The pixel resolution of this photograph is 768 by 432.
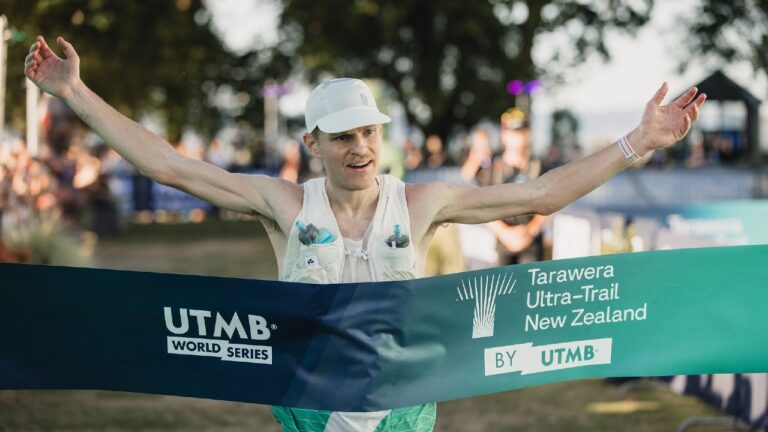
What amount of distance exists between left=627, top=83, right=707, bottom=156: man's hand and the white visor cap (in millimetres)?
887

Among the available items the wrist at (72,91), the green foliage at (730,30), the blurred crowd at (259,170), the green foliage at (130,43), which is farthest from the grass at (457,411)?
the green foliage at (730,30)

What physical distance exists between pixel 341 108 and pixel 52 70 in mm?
1026

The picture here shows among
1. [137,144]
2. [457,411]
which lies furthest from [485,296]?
[457,411]

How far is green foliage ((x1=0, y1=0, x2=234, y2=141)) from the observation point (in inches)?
545

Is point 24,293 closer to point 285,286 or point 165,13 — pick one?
point 285,286

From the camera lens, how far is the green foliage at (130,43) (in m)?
13.8

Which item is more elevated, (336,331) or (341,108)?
(341,108)

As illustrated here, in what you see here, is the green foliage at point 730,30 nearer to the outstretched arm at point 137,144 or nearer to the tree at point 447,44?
the tree at point 447,44

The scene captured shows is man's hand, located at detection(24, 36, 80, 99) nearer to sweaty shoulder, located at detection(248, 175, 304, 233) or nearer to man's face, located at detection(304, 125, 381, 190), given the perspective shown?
sweaty shoulder, located at detection(248, 175, 304, 233)

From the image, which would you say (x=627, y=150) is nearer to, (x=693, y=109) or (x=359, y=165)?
(x=693, y=109)

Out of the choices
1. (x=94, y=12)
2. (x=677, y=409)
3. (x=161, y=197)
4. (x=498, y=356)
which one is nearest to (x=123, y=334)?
(x=498, y=356)

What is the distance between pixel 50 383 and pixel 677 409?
611 cm

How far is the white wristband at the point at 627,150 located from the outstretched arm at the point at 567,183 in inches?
0.4

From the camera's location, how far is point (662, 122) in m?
3.94
